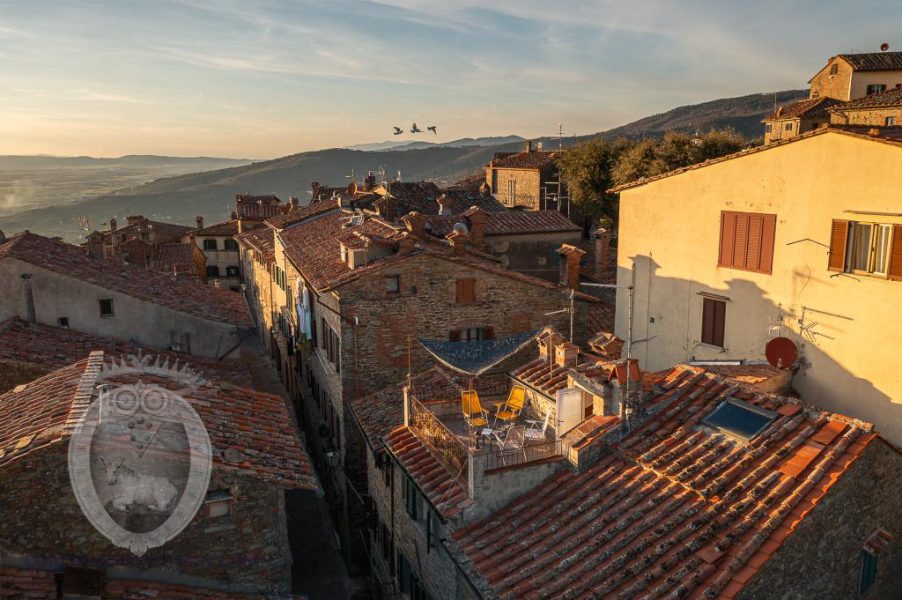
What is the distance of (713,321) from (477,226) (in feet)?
33.6

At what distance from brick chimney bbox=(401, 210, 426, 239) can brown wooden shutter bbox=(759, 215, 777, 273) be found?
1127 centimetres

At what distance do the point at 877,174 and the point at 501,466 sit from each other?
34.6ft

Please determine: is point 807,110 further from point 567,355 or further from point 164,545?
point 164,545

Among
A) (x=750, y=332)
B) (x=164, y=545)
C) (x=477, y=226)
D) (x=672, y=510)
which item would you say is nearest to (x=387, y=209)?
(x=477, y=226)

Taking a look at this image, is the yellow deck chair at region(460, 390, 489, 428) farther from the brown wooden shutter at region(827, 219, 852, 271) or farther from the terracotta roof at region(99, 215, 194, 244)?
the terracotta roof at region(99, 215, 194, 244)

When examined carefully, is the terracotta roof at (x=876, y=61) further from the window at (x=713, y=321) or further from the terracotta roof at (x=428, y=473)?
the terracotta roof at (x=428, y=473)

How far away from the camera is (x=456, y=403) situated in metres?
15.5

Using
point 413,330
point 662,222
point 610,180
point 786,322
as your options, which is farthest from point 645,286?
point 610,180

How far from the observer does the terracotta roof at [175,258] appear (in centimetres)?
4627

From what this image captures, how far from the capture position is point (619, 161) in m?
47.4

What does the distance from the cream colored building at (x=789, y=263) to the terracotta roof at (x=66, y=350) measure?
496 inches

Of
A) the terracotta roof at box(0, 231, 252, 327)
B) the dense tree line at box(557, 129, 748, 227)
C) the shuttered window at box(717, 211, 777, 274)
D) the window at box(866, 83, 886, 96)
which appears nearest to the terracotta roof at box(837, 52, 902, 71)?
the window at box(866, 83, 886, 96)

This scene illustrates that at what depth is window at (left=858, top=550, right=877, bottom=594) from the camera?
10.1 metres

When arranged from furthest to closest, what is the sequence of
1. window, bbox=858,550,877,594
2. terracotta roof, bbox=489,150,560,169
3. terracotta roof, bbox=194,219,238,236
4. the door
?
1. terracotta roof, bbox=489,150,560,169
2. terracotta roof, bbox=194,219,238,236
3. the door
4. window, bbox=858,550,877,594
